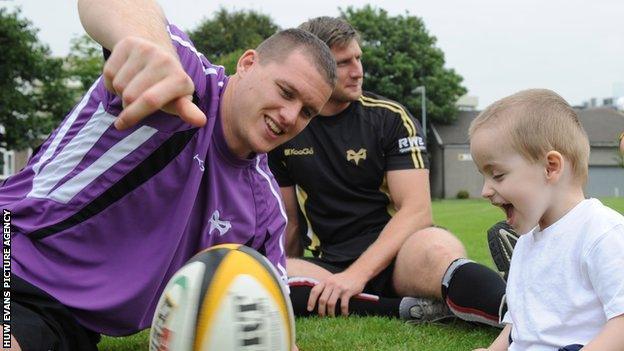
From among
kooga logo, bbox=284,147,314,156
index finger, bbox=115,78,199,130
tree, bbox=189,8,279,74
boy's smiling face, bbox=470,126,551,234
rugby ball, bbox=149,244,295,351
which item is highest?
tree, bbox=189,8,279,74

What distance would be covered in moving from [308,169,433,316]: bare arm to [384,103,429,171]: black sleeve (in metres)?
0.08

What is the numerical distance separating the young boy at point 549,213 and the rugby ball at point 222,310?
940 mm

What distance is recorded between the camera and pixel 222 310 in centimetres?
231

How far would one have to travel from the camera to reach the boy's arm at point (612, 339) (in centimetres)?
245

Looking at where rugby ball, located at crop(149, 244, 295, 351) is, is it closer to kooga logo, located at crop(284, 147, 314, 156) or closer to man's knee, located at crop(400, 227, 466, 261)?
man's knee, located at crop(400, 227, 466, 261)

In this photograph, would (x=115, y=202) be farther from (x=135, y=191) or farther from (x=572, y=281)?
(x=572, y=281)

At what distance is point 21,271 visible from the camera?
2859 millimetres

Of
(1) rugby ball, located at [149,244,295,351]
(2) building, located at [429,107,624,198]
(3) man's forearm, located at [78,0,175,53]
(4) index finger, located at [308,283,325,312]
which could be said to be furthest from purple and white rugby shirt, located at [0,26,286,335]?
(2) building, located at [429,107,624,198]

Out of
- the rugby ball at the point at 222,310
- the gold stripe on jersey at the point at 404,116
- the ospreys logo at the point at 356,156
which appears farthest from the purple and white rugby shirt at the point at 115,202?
the gold stripe on jersey at the point at 404,116

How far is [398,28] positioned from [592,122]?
1875 cm

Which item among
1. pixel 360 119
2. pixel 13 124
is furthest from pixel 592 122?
pixel 360 119

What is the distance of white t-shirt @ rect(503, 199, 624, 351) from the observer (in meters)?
2.50

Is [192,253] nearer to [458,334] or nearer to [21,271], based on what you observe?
[21,271]

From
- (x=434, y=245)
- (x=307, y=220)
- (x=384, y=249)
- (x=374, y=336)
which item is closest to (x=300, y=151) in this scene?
(x=307, y=220)
